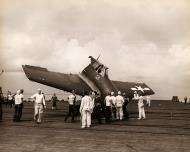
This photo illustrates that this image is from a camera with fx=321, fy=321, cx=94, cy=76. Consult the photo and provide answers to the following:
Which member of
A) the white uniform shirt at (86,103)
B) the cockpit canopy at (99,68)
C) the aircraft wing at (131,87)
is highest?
the cockpit canopy at (99,68)

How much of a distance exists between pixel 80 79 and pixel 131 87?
5.93m

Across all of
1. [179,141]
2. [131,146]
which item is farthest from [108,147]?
[179,141]

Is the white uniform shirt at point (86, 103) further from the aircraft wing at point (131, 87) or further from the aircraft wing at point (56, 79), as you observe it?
the aircraft wing at point (131, 87)

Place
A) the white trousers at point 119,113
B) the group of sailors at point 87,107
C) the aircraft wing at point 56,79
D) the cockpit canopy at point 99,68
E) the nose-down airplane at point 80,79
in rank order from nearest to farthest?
the group of sailors at point 87,107 → the white trousers at point 119,113 → the aircraft wing at point 56,79 → the nose-down airplane at point 80,79 → the cockpit canopy at point 99,68

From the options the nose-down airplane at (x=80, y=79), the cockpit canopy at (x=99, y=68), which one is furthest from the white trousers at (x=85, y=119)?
the cockpit canopy at (x=99, y=68)

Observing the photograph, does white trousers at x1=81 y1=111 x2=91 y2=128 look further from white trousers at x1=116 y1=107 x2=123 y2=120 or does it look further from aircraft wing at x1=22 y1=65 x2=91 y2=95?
aircraft wing at x1=22 y1=65 x2=91 y2=95

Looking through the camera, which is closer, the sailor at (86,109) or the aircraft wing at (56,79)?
the sailor at (86,109)

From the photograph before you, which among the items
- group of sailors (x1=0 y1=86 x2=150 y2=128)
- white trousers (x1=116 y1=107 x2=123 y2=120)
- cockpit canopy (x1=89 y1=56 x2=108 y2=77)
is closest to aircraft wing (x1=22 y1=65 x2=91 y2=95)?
cockpit canopy (x1=89 y1=56 x2=108 y2=77)

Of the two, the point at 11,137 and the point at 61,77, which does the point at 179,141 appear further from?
the point at 61,77

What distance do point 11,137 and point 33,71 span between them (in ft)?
36.7

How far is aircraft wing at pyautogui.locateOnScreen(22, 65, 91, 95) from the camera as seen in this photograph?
21.4 meters

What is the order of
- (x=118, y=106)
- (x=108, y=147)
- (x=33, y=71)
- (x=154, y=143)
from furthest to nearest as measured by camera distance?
1. (x=33, y=71)
2. (x=118, y=106)
3. (x=154, y=143)
4. (x=108, y=147)

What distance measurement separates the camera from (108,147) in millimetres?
9828

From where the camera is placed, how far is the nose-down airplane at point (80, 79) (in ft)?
71.0
